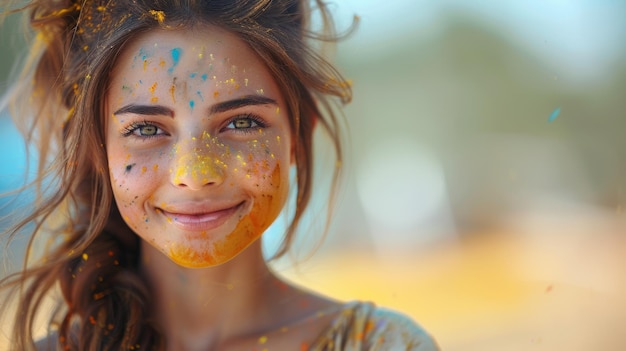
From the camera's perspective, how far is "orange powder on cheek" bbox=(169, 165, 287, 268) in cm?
117

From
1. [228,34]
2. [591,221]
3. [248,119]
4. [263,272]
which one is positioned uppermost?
[228,34]

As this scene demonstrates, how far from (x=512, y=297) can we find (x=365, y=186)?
71cm

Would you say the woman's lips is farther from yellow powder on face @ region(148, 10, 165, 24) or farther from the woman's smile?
yellow powder on face @ region(148, 10, 165, 24)

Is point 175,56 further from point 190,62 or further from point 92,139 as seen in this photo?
point 92,139

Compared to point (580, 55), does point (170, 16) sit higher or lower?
higher

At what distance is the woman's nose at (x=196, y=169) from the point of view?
3.68ft

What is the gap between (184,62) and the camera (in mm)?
1160

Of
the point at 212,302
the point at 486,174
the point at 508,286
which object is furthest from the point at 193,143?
the point at 486,174

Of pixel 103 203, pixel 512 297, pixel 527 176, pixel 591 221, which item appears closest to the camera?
pixel 103 203

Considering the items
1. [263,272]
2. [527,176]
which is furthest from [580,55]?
[263,272]

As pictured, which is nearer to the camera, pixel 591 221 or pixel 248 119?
pixel 248 119

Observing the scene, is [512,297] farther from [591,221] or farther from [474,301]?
[591,221]

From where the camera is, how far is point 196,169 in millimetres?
1120

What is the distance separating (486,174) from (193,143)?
2090mm
